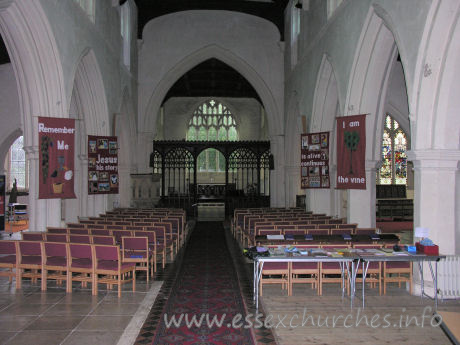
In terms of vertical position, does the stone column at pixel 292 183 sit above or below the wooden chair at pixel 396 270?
above

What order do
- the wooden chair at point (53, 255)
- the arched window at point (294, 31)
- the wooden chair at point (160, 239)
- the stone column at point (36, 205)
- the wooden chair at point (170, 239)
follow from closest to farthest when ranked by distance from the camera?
1. the wooden chair at point (53, 255)
2. the wooden chair at point (160, 239)
3. the stone column at point (36, 205)
4. the wooden chair at point (170, 239)
5. the arched window at point (294, 31)

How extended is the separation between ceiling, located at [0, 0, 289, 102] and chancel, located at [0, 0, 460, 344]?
0.16 metres

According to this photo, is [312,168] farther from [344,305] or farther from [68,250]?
[68,250]

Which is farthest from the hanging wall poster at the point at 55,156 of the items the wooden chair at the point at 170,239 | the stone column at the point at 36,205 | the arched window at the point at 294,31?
the arched window at the point at 294,31

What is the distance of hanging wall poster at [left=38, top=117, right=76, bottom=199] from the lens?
890cm

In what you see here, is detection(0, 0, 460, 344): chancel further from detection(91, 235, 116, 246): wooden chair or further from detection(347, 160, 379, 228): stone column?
detection(91, 235, 116, 246): wooden chair

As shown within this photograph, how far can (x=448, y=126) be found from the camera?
22.1 ft

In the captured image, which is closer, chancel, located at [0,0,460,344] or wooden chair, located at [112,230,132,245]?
chancel, located at [0,0,460,344]

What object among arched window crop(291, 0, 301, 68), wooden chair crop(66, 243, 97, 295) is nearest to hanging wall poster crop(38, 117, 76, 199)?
wooden chair crop(66, 243, 97, 295)

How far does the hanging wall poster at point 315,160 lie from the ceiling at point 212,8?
9570 mm

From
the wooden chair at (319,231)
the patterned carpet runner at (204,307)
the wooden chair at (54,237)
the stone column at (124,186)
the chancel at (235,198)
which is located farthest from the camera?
the stone column at (124,186)

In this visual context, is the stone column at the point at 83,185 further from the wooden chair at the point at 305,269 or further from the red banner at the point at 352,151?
the wooden chair at the point at 305,269

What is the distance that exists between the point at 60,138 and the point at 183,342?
6154mm

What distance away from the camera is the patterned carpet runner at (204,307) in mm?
4719
